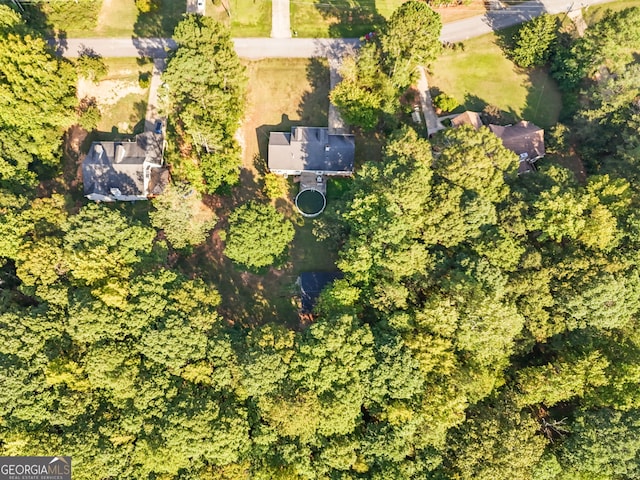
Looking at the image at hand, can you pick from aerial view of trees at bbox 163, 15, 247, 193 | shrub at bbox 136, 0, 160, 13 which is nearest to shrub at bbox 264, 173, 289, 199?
aerial view of trees at bbox 163, 15, 247, 193

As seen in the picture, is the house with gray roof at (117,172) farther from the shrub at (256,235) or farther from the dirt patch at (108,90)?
the shrub at (256,235)

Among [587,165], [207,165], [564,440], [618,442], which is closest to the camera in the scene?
[618,442]

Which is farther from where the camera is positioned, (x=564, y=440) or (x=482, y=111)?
(x=482, y=111)

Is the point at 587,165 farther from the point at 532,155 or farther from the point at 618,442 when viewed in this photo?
the point at 618,442

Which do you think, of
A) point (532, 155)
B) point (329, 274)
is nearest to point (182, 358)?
point (329, 274)

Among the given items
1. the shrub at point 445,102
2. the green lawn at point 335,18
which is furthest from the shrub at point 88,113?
the shrub at point 445,102

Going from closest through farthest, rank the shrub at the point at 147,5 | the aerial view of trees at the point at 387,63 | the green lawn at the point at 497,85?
the aerial view of trees at the point at 387,63, the shrub at the point at 147,5, the green lawn at the point at 497,85
